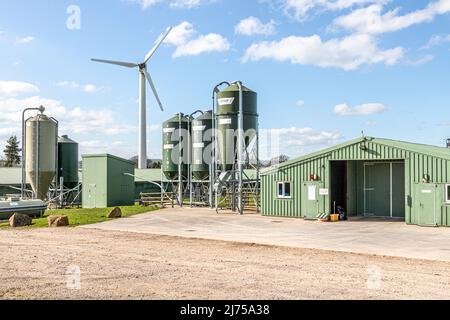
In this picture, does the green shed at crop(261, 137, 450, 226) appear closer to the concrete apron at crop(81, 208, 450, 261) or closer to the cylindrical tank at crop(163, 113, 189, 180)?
the concrete apron at crop(81, 208, 450, 261)

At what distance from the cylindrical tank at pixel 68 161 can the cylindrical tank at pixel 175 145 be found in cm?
873

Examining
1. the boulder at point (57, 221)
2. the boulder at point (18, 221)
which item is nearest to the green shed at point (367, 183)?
the boulder at point (57, 221)

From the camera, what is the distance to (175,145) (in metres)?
40.5

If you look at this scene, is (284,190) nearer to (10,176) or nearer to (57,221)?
(57,221)

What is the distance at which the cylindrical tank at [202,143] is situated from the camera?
38.1 metres

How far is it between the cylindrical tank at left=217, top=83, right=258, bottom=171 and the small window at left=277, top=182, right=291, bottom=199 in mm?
5587

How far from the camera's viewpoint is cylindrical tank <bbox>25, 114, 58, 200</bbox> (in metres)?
37.9

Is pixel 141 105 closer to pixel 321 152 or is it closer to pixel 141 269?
pixel 321 152

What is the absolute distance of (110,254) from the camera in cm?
1614

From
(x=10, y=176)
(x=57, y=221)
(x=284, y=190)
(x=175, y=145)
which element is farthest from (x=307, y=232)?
(x=10, y=176)

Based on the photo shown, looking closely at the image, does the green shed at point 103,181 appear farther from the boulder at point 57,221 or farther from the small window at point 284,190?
the small window at point 284,190

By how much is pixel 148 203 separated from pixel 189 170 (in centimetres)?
463

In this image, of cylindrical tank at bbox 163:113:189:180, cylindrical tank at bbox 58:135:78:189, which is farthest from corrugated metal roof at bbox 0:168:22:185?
cylindrical tank at bbox 163:113:189:180
